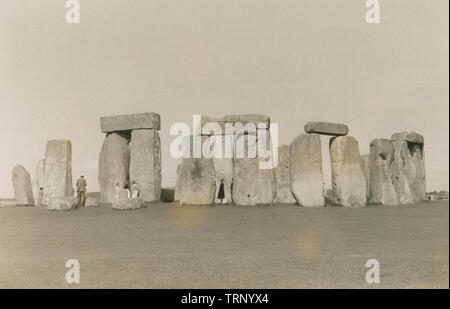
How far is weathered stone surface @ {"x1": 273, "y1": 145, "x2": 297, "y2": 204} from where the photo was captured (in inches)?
659

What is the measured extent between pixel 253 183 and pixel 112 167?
4.99 m

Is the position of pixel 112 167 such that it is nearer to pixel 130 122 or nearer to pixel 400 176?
pixel 130 122

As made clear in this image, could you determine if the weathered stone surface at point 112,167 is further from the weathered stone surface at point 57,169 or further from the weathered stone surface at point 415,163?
the weathered stone surface at point 415,163

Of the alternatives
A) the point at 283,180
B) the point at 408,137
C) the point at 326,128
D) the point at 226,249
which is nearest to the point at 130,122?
the point at 283,180

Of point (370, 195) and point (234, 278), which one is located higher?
point (234, 278)

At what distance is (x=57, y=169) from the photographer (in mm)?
16312

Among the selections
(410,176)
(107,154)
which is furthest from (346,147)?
(107,154)

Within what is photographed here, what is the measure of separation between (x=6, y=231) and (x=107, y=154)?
24.1 feet

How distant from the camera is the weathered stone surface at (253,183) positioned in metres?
Answer: 15.3

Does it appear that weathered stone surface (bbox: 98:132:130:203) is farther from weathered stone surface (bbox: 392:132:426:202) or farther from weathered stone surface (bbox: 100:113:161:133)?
weathered stone surface (bbox: 392:132:426:202)

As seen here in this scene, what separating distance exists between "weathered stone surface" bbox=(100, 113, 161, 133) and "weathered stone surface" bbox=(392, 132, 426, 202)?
8.34 meters
